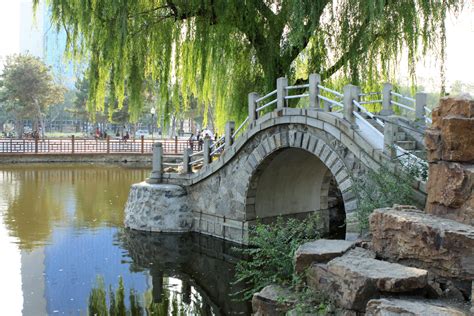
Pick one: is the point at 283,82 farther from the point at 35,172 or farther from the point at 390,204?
the point at 35,172

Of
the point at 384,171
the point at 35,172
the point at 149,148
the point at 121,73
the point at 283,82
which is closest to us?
the point at 384,171

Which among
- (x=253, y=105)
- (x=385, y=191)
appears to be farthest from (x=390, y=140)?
(x=253, y=105)

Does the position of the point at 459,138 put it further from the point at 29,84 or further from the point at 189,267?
the point at 29,84

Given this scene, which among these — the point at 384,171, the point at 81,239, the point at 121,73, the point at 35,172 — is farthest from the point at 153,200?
the point at 35,172

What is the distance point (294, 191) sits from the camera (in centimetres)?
1525

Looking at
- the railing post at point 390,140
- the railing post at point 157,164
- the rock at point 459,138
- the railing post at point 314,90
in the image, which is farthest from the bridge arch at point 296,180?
the rock at point 459,138

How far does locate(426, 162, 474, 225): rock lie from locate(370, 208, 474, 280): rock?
0.16 metres

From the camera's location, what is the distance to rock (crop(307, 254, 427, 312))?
553 cm

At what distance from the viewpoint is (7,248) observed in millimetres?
13086

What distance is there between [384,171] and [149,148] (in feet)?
93.5

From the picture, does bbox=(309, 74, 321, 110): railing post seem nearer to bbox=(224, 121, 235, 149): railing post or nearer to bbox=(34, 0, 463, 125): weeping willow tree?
bbox=(34, 0, 463, 125): weeping willow tree

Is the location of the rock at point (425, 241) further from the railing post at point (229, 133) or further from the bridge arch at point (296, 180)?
the railing post at point (229, 133)

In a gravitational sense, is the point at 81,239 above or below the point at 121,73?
below

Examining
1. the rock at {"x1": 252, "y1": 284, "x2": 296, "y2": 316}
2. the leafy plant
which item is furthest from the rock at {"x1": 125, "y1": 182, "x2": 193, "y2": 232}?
the rock at {"x1": 252, "y1": 284, "x2": 296, "y2": 316}
